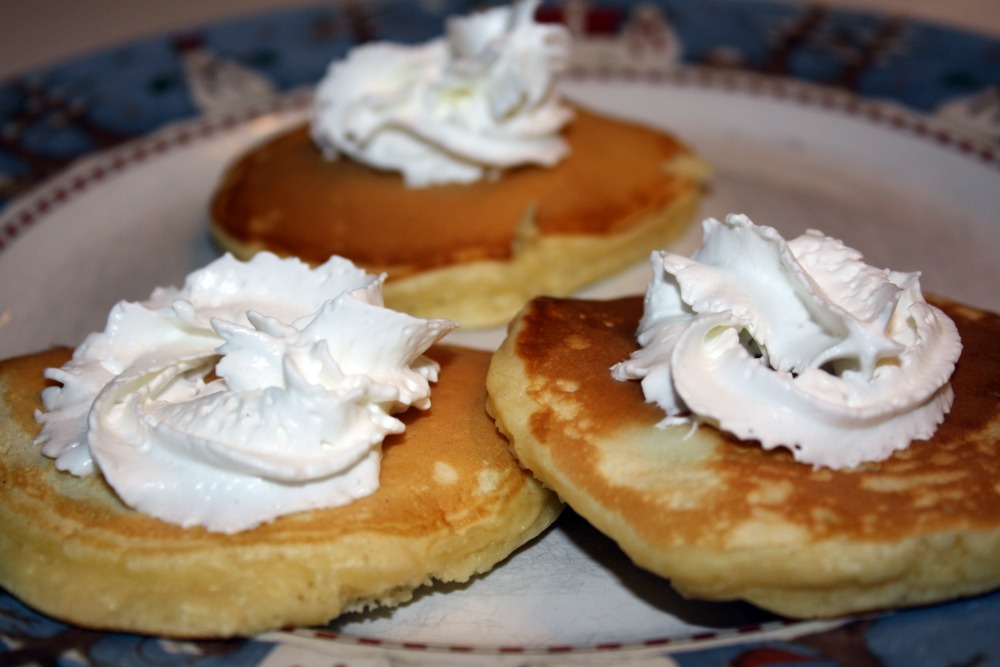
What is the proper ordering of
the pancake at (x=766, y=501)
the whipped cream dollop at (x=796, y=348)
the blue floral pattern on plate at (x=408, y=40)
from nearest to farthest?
the pancake at (x=766, y=501), the whipped cream dollop at (x=796, y=348), the blue floral pattern on plate at (x=408, y=40)

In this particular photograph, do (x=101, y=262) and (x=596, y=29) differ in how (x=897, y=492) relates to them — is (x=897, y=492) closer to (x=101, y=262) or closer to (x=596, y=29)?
(x=101, y=262)

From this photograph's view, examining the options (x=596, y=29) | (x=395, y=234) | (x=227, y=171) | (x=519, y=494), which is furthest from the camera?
(x=596, y=29)

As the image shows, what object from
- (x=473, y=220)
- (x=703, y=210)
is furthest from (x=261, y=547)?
(x=703, y=210)

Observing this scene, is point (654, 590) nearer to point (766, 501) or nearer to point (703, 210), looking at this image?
point (766, 501)

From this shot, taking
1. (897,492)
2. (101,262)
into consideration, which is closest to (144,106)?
(101,262)

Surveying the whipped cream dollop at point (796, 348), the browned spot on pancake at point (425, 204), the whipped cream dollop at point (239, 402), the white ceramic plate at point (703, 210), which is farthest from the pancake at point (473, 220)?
the whipped cream dollop at point (796, 348)

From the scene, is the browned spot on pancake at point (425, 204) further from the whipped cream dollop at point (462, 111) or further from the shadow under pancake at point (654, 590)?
the shadow under pancake at point (654, 590)
